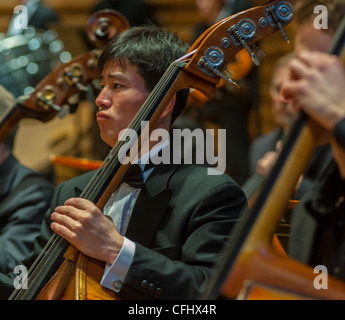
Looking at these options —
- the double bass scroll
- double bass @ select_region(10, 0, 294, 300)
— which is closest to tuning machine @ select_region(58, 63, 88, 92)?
the double bass scroll

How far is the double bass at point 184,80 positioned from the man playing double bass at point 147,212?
3.0 inches

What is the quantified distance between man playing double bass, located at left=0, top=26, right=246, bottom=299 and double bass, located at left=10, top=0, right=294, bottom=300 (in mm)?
75

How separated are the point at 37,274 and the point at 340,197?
81cm

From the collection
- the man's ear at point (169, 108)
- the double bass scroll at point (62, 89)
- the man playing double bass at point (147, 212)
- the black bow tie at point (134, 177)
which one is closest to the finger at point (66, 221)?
the man playing double bass at point (147, 212)

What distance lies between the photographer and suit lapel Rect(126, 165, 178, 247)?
1.59m

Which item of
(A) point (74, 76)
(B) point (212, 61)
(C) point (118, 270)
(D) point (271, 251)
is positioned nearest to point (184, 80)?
(B) point (212, 61)

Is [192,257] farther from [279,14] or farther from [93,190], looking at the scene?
[279,14]

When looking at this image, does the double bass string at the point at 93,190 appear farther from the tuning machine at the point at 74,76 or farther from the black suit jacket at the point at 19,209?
the tuning machine at the point at 74,76

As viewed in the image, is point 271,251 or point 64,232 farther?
point 64,232

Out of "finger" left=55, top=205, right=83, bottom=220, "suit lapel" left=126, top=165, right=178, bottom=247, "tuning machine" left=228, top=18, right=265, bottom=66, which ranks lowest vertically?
"suit lapel" left=126, top=165, right=178, bottom=247

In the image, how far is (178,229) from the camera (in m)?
1.57

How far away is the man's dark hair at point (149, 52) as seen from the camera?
178 cm

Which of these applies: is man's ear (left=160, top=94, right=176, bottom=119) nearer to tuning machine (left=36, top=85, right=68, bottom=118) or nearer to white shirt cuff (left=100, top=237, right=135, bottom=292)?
white shirt cuff (left=100, top=237, right=135, bottom=292)

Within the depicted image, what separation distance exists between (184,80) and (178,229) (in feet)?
1.36
